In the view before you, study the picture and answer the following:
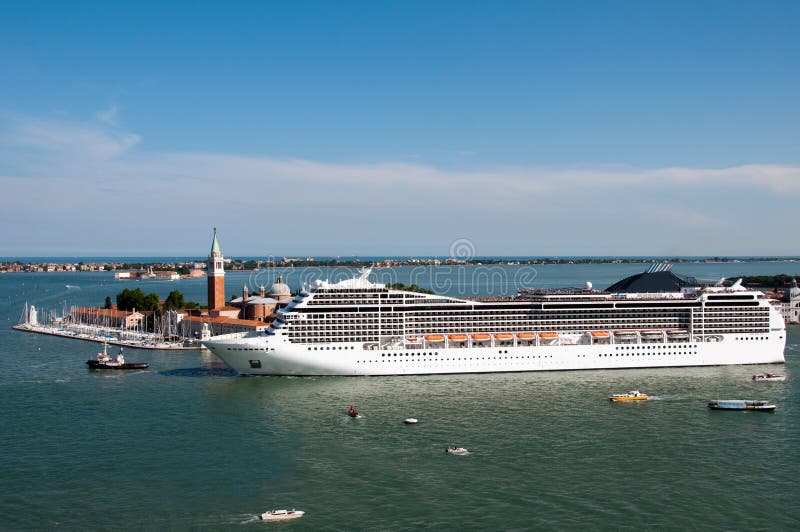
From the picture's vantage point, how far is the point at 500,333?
1442 inches

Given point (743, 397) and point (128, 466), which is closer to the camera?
point (128, 466)

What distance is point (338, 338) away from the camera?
34.6 meters

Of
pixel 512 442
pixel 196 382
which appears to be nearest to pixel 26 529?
pixel 512 442

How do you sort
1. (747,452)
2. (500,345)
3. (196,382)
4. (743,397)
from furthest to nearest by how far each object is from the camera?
1. (500,345)
2. (196,382)
3. (743,397)
4. (747,452)

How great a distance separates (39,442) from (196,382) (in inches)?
437

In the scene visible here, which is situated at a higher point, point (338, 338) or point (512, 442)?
point (338, 338)

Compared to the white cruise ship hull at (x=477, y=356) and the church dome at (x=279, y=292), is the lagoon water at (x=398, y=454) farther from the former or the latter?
the church dome at (x=279, y=292)

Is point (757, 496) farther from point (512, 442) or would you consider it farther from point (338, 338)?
point (338, 338)

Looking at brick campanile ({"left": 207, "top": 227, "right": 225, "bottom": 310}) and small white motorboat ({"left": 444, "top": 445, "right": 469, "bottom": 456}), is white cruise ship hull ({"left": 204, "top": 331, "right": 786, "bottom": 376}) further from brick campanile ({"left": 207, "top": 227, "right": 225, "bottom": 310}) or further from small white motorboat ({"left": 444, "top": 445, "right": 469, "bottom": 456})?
brick campanile ({"left": 207, "top": 227, "right": 225, "bottom": 310})

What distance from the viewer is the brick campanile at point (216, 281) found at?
204 ft

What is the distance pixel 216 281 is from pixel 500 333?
3373cm

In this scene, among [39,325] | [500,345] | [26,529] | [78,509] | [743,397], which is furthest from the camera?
[39,325]

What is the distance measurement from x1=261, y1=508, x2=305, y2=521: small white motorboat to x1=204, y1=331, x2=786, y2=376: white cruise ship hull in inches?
656

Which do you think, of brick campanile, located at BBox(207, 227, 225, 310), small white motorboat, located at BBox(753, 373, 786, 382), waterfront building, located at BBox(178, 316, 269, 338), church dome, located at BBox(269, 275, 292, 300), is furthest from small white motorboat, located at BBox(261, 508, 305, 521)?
church dome, located at BBox(269, 275, 292, 300)
